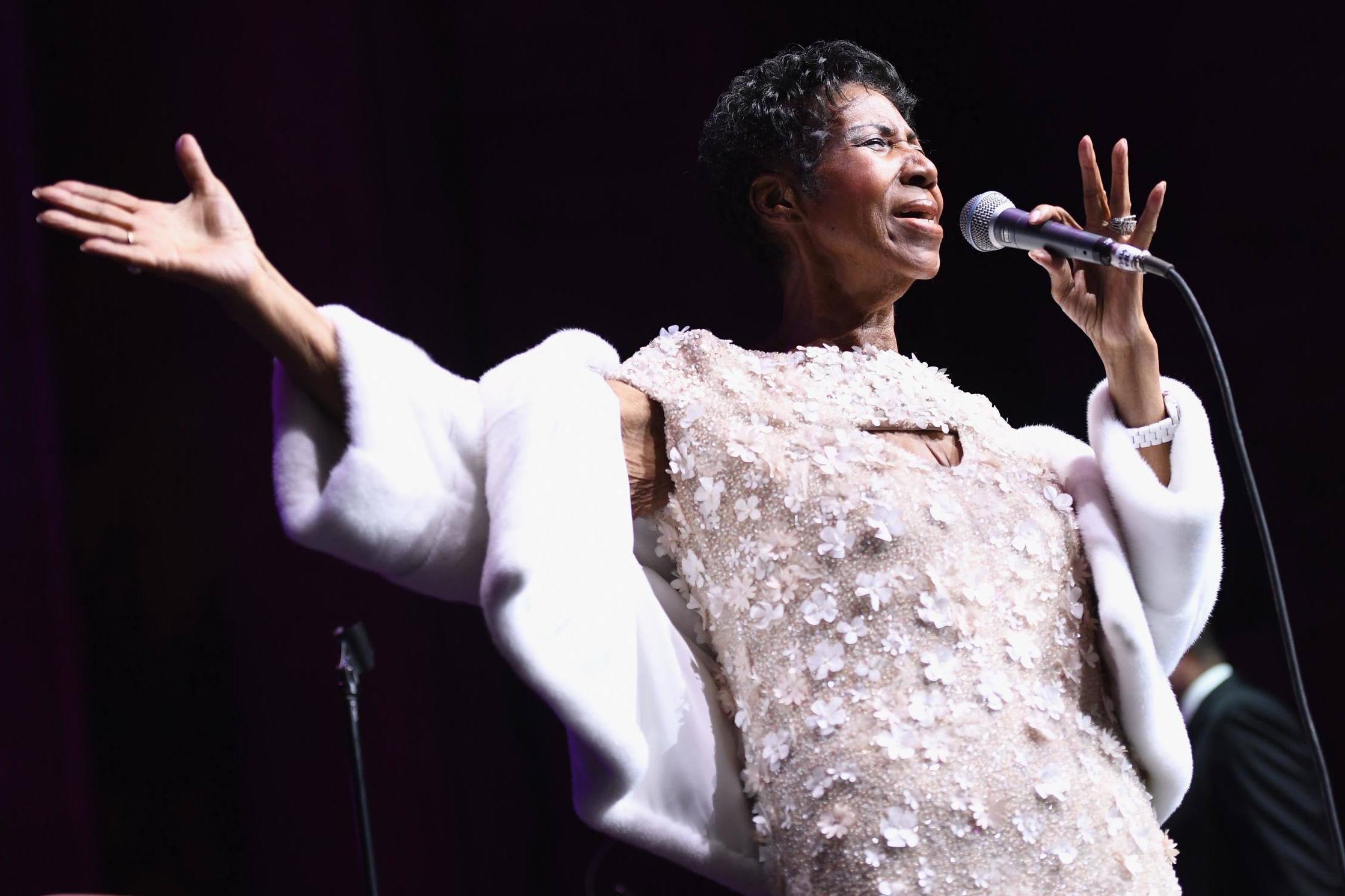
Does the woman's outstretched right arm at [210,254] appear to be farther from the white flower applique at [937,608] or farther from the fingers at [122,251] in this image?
the white flower applique at [937,608]

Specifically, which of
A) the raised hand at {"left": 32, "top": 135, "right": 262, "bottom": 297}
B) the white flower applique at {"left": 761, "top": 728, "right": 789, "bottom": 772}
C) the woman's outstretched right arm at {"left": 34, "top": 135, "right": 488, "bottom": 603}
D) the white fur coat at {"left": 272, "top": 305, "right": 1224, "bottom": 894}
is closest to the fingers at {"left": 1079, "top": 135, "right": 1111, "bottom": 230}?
the white fur coat at {"left": 272, "top": 305, "right": 1224, "bottom": 894}

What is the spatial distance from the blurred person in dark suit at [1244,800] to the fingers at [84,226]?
2.10 meters

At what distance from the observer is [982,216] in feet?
4.46

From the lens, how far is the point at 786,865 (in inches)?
46.3

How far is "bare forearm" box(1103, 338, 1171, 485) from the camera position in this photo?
137 cm

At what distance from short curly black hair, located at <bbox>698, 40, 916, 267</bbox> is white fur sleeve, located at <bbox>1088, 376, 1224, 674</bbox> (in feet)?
1.70

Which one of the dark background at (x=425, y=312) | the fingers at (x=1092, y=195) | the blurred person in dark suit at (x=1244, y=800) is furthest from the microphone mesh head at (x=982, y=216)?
the blurred person in dark suit at (x=1244, y=800)

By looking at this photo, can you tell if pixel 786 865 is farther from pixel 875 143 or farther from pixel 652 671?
pixel 875 143

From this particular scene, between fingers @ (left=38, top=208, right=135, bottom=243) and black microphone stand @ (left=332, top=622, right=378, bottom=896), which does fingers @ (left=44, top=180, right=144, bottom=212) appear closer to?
fingers @ (left=38, top=208, right=135, bottom=243)

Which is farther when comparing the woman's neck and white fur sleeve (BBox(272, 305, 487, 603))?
the woman's neck

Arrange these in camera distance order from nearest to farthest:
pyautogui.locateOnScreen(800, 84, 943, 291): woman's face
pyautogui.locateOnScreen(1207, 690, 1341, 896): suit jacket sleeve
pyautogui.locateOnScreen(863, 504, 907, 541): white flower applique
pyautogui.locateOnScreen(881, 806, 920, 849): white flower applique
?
pyautogui.locateOnScreen(881, 806, 920, 849): white flower applique, pyautogui.locateOnScreen(863, 504, 907, 541): white flower applique, pyautogui.locateOnScreen(800, 84, 943, 291): woman's face, pyautogui.locateOnScreen(1207, 690, 1341, 896): suit jacket sleeve

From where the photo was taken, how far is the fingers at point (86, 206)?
0.91 meters

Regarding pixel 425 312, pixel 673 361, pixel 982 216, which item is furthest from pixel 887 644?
pixel 425 312

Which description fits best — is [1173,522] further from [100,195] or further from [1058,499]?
[100,195]
